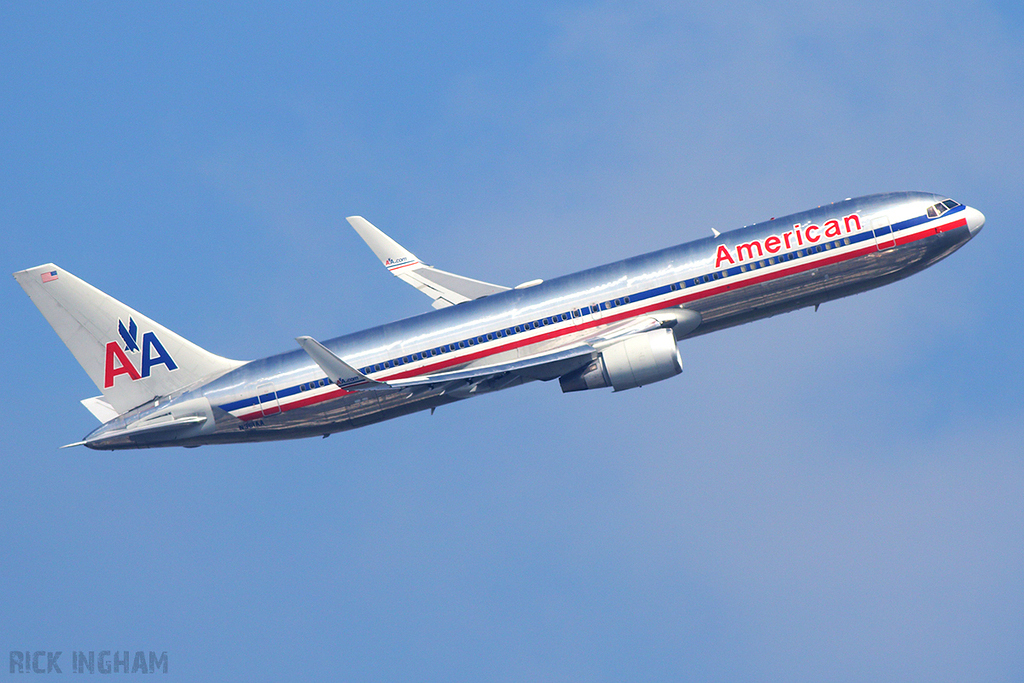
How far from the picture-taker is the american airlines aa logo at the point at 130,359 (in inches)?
2758

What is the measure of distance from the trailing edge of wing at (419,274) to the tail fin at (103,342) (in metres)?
19.0

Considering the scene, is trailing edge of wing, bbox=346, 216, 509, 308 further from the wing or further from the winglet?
the winglet

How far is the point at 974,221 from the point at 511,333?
28.3m

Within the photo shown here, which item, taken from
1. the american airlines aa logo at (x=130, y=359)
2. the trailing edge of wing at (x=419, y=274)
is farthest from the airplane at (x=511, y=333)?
the trailing edge of wing at (x=419, y=274)

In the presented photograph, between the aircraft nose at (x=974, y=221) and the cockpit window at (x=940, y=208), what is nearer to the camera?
the cockpit window at (x=940, y=208)

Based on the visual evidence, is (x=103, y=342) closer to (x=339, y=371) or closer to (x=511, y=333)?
(x=339, y=371)

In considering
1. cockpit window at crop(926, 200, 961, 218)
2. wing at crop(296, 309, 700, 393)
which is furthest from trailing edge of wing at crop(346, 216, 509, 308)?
cockpit window at crop(926, 200, 961, 218)

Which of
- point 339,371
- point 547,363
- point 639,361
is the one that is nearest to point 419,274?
point 547,363

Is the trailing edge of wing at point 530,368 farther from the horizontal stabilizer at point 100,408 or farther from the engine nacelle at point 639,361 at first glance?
the horizontal stabilizer at point 100,408

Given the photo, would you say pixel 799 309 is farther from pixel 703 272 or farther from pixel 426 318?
pixel 426 318

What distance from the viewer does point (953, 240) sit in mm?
65375

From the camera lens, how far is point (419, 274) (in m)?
86.1

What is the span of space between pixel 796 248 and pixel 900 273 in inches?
267

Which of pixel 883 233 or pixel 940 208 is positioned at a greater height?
pixel 940 208
